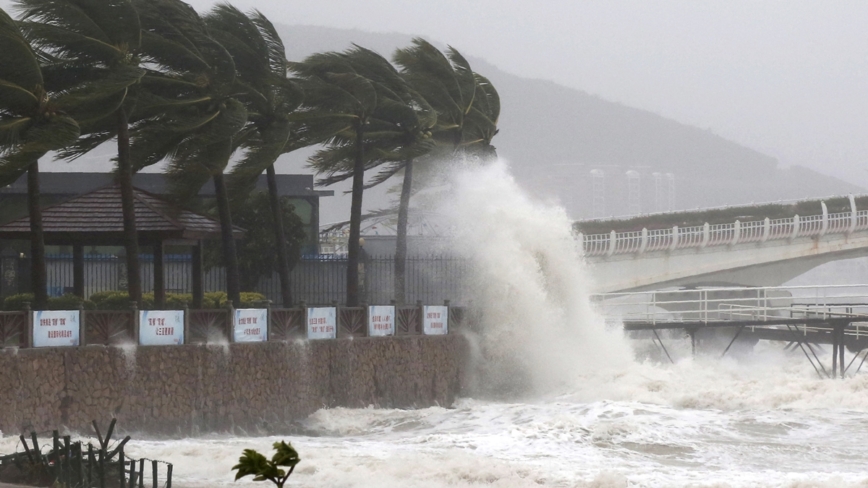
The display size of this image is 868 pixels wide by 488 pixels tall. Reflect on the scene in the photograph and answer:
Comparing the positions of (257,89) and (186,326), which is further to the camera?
(257,89)

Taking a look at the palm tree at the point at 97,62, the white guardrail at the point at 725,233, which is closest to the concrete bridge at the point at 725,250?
the white guardrail at the point at 725,233

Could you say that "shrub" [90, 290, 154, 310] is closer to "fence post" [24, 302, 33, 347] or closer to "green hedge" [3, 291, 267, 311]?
"green hedge" [3, 291, 267, 311]

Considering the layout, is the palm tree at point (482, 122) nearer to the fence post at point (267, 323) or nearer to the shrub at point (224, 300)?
the shrub at point (224, 300)

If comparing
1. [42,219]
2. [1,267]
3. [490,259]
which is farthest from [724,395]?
[1,267]

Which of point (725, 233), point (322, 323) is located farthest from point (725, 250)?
point (322, 323)

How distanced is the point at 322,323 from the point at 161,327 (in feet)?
16.1

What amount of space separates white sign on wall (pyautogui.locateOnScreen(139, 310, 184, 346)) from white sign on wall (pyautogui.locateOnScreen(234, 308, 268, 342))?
5.22 feet

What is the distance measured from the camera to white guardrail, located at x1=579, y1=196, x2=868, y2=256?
5369cm

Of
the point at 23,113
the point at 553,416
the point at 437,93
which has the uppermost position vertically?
the point at 437,93

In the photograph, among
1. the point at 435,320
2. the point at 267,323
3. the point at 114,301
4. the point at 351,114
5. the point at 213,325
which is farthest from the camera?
the point at 351,114

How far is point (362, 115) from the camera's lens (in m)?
30.7

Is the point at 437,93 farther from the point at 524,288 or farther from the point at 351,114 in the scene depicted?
the point at 524,288

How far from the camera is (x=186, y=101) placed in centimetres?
2469

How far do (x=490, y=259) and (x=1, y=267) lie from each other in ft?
40.9
